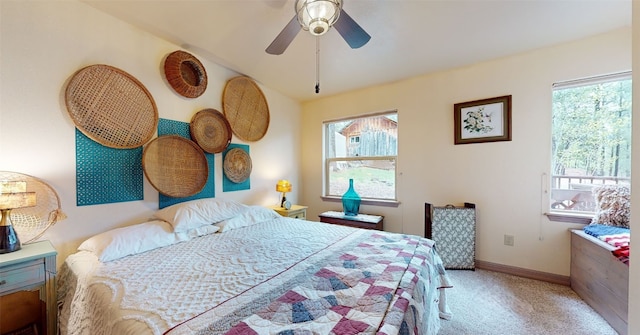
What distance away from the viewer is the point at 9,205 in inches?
54.0

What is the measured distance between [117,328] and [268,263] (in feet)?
2.33

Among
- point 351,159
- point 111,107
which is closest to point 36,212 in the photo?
point 111,107

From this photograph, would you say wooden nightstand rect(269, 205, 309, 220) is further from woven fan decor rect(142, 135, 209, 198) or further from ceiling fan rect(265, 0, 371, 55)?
ceiling fan rect(265, 0, 371, 55)

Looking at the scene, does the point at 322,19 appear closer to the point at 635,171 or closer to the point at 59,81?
the point at 635,171

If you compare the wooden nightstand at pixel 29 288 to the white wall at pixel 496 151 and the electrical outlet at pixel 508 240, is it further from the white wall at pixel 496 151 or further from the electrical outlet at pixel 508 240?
the electrical outlet at pixel 508 240

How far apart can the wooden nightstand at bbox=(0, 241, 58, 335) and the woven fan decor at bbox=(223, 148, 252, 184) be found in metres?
1.56

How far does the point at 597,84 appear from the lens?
2260 millimetres

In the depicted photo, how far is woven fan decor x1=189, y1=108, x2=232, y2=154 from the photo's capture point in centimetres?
252

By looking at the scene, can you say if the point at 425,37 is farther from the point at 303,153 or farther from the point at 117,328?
the point at 117,328

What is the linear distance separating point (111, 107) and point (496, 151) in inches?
151

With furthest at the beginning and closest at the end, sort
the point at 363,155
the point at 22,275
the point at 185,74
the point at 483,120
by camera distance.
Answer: the point at 363,155
the point at 483,120
the point at 185,74
the point at 22,275

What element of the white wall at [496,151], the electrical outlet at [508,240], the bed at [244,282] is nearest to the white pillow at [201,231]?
the bed at [244,282]

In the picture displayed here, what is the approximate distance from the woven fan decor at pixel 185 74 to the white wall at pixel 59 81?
0.09 meters

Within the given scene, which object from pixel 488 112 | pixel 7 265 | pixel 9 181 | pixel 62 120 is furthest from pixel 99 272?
pixel 488 112
